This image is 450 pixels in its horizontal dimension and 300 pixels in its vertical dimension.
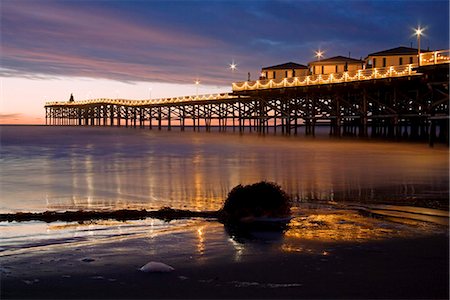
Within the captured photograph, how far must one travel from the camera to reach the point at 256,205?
9711mm

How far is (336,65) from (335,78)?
1130cm

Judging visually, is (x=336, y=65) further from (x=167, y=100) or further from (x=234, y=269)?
(x=234, y=269)

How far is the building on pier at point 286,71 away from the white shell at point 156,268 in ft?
207

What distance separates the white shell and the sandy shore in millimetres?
93

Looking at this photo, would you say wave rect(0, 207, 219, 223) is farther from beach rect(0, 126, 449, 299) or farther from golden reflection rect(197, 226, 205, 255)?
golden reflection rect(197, 226, 205, 255)

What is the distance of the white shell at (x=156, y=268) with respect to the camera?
20.8 feet

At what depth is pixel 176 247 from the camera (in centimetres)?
754

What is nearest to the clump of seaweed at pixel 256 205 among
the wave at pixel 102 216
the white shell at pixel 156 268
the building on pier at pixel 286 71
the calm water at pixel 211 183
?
the wave at pixel 102 216

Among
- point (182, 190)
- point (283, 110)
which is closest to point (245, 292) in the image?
point (182, 190)

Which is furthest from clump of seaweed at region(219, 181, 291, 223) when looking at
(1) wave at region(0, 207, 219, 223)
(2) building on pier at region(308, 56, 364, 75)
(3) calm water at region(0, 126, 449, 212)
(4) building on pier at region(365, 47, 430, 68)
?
(2) building on pier at region(308, 56, 364, 75)

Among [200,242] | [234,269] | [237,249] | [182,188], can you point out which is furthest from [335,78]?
[234,269]

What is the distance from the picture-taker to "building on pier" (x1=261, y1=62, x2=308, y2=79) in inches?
2687

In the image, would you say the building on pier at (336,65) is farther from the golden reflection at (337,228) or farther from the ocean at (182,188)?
the golden reflection at (337,228)

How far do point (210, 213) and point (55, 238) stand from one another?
9.88 feet
